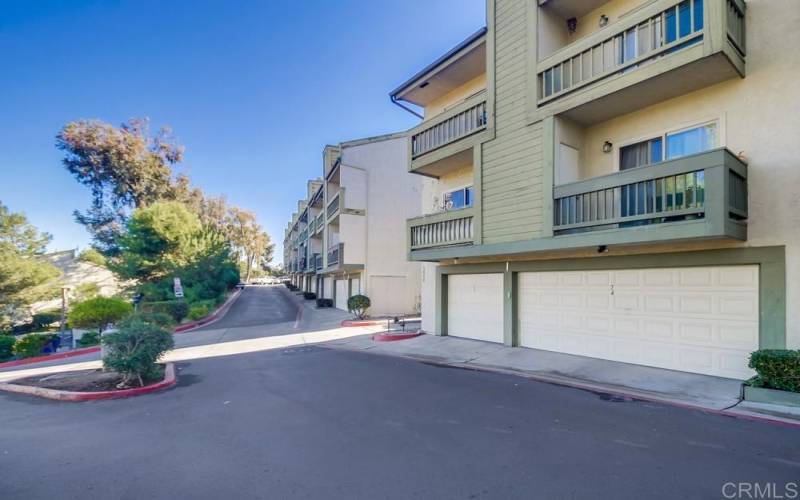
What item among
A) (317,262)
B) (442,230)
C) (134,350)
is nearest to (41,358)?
(134,350)

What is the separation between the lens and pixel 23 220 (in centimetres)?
2641

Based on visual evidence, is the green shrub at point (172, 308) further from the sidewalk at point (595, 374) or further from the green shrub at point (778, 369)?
the green shrub at point (778, 369)

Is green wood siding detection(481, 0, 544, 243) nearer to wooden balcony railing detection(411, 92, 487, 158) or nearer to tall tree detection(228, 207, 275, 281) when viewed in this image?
wooden balcony railing detection(411, 92, 487, 158)

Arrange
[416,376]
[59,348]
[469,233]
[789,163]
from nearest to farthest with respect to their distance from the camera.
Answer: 1. [789,163]
2. [416,376]
3. [469,233]
4. [59,348]

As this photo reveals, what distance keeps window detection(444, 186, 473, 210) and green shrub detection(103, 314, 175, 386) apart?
1000 cm

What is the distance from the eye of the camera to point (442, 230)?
12766mm

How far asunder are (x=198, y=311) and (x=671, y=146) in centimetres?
2383

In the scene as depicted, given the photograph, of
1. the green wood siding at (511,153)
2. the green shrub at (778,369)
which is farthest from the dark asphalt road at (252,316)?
the green shrub at (778,369)

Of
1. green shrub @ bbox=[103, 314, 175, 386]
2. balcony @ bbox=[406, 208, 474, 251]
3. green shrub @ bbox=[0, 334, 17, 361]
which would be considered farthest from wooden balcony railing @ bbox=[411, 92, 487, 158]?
green shrub @ bbox=[0, 334, 17, 361]

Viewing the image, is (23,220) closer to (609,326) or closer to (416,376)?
(416,376)

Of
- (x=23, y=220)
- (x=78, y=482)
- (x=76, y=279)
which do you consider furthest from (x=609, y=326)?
(x=76, y=279)

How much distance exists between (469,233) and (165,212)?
2303cm

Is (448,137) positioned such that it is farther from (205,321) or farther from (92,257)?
(92,257)

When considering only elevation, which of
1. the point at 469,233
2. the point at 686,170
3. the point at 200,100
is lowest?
the point at 469,233
